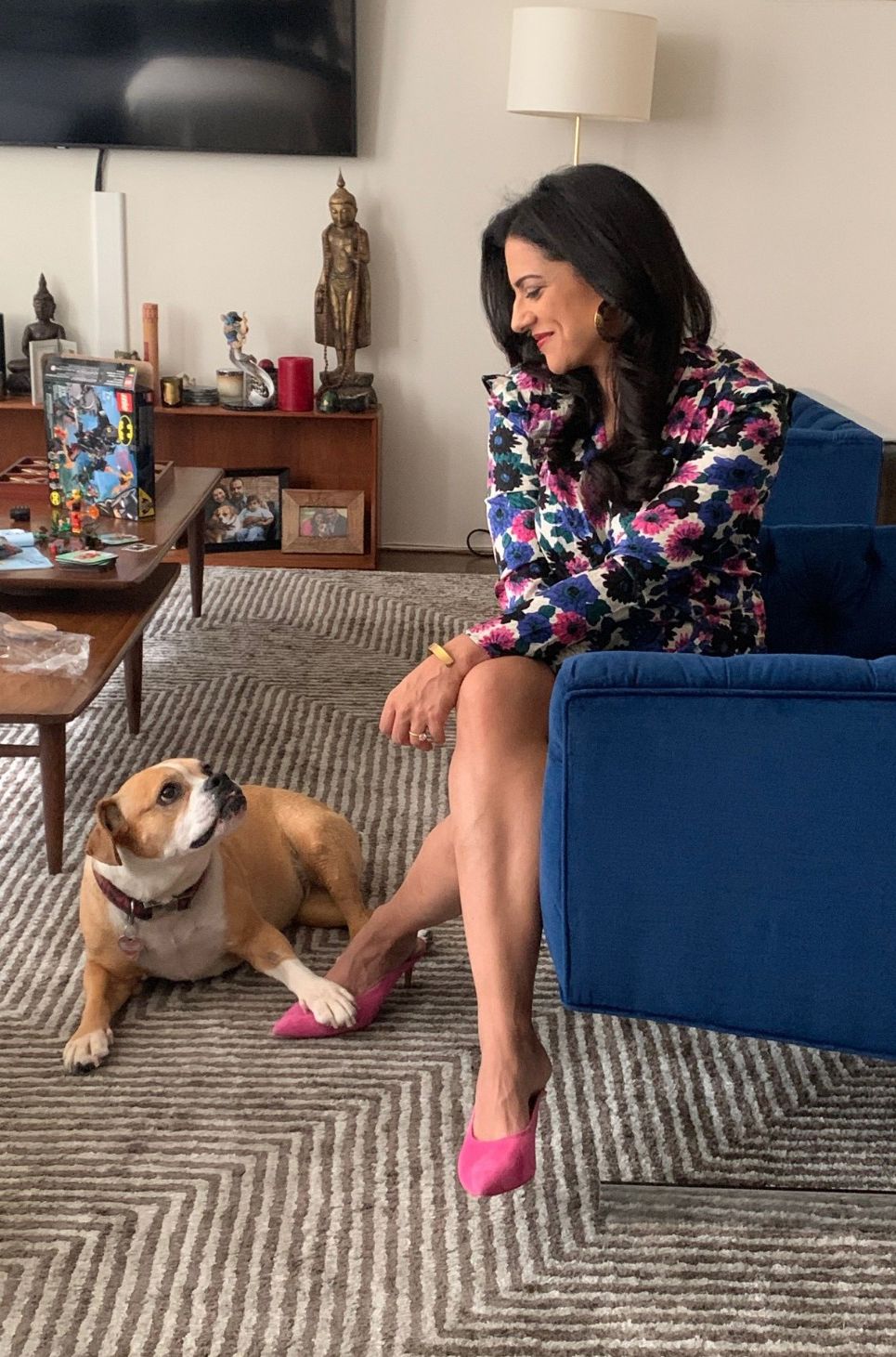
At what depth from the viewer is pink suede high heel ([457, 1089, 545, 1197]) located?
138 cm

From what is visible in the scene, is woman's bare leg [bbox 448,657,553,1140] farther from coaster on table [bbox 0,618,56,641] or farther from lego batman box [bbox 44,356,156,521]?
lego batman box [bbox 44,356,156,521]

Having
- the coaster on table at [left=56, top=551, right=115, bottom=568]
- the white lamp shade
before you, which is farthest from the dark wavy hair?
the white lamp shade

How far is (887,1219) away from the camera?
1.46 meters

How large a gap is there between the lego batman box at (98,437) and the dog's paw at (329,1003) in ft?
4.51

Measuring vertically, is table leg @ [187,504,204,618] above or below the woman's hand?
below

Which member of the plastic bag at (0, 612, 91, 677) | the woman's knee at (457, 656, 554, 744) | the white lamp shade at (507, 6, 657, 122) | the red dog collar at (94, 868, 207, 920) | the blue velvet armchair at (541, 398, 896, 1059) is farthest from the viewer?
the white lamp shade at (507, 6, 657, 122)

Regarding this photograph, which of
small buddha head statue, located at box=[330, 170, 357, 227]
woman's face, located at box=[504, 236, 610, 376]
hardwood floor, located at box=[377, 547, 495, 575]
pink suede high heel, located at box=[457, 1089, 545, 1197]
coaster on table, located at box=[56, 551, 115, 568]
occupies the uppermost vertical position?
small buddha head statue, located at box=[330, 170, 357, 227]

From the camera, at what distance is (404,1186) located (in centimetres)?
149

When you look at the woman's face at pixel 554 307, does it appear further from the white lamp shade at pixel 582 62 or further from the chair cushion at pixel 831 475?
the white lamp shade at pixel 582 62

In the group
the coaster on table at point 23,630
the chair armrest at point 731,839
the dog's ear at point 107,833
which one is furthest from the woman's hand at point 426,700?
the coaster on table at point 23,630

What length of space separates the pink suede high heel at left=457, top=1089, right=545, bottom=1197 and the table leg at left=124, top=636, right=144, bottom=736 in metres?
1.47

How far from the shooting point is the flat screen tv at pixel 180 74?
158 inches

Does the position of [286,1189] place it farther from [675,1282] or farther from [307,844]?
[307,844]

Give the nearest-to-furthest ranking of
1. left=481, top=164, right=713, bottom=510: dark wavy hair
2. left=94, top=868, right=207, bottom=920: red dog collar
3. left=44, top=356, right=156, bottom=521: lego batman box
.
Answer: left=481, top=164, right=713, bottom=510: dark wavy hair → left=94, top=868, right=207, bottom=920: red dog collar → left=44, top=356, right=156, bottom=521: lego batman box
